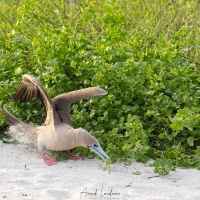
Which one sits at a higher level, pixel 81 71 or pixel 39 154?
pixel 81 71

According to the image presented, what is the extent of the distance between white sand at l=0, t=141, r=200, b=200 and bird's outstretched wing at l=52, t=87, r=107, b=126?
1.37 feet

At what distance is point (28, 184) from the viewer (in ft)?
14.9

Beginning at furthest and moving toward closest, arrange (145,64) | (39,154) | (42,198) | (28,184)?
1. (145,64)
2. (39,154)
3. (28,184)
4. (42,198)

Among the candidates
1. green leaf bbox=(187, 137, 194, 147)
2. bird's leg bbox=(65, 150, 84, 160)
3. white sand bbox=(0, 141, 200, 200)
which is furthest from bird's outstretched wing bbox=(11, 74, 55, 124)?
green leaf bbox=(187, 137, 194, 147)

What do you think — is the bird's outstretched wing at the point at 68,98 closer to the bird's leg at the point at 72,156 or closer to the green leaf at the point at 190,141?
the bird's leg at the point at 72,156

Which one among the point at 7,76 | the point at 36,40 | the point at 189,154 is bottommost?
the point at 189,154

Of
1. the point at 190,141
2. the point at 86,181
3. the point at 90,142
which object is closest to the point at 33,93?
the point at 90,142

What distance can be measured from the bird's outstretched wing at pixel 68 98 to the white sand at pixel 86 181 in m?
0.42

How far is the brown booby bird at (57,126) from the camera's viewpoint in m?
4.89

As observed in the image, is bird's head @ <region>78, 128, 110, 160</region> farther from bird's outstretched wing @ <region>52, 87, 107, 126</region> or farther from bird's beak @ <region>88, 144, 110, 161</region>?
bird's outstretched wing @ <region>52, 87, 107, 126</region>

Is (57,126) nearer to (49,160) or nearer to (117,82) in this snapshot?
(49,160)

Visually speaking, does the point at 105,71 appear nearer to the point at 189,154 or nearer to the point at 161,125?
the point at 161,125

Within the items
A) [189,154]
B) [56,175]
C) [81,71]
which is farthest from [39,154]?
[189,154]

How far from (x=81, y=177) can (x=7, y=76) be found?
189 cm
